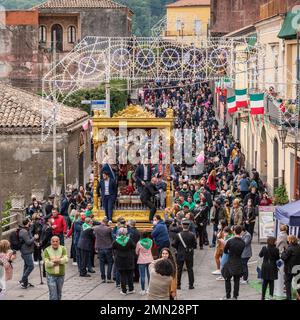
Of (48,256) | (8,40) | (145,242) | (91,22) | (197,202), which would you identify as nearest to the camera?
(48,256)

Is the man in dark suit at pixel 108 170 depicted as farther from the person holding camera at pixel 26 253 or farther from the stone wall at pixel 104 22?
the stone wall at pixel 104 22

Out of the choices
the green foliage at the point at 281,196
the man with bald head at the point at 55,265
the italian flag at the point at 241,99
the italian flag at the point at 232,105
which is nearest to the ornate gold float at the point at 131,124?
the green foliage at the point at 281,196

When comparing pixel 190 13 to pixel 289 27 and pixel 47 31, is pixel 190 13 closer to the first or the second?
pixel 47 31

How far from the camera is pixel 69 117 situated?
46.0 meters

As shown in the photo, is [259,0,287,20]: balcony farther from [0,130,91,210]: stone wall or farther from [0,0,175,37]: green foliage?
[0,0,175,37]: green foliage

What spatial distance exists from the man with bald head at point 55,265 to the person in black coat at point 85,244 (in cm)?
447

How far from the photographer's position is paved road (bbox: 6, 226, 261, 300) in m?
22.8

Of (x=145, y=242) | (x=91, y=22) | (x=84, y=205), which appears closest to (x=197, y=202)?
(x=84, y=205)

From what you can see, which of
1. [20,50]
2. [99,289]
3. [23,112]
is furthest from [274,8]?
[20,50]

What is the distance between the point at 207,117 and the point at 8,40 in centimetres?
1379

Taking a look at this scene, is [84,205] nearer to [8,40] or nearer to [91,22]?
[8,40]

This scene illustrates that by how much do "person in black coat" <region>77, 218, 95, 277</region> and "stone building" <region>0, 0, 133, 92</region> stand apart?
45186 mm

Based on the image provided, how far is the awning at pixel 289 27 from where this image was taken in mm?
38344

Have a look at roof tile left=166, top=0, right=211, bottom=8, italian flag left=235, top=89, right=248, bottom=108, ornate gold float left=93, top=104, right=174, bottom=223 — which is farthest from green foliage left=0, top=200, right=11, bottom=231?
roof tile left=166, top=0, right=211, bottom=8
